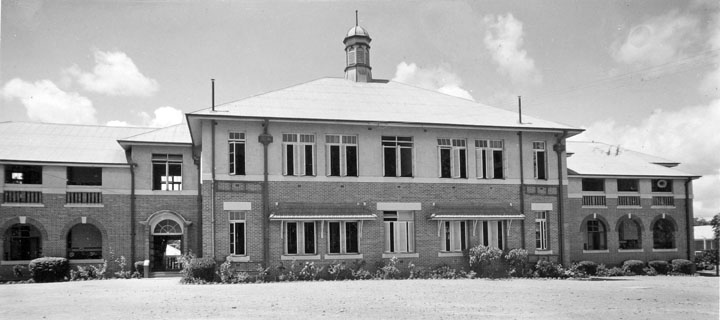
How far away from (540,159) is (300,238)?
10.7m

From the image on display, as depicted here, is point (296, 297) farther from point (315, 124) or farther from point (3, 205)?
point (3, 205)

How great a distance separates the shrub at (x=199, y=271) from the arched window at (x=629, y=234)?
21702 mm

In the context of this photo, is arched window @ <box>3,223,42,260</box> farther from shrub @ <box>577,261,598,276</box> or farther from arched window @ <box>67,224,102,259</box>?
shrub @ <box>577,261,598,276</box>

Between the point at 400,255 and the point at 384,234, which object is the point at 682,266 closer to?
the point at 400,255

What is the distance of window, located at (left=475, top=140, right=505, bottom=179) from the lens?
27188 millimetres

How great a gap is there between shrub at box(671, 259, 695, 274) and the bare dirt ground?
8.70m

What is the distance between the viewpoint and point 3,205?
27.7 metres

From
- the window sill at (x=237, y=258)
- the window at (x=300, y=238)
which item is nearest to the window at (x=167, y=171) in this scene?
the window sill at (x=237, y=258)

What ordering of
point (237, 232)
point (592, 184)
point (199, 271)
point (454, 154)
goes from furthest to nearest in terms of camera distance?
1. point (592, 184)
2. point (454, 154)
3. point (237, 232)
4. point (199, 271)

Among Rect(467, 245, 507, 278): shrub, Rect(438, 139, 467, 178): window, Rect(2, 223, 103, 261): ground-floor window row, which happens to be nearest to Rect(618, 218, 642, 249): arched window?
Rect(467, 245, 507, 278): shrub

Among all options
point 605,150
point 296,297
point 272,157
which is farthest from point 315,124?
point 605,150

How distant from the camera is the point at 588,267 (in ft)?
96.3

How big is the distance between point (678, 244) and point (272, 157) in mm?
21760

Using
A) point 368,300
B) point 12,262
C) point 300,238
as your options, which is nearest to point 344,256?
point 300,238
